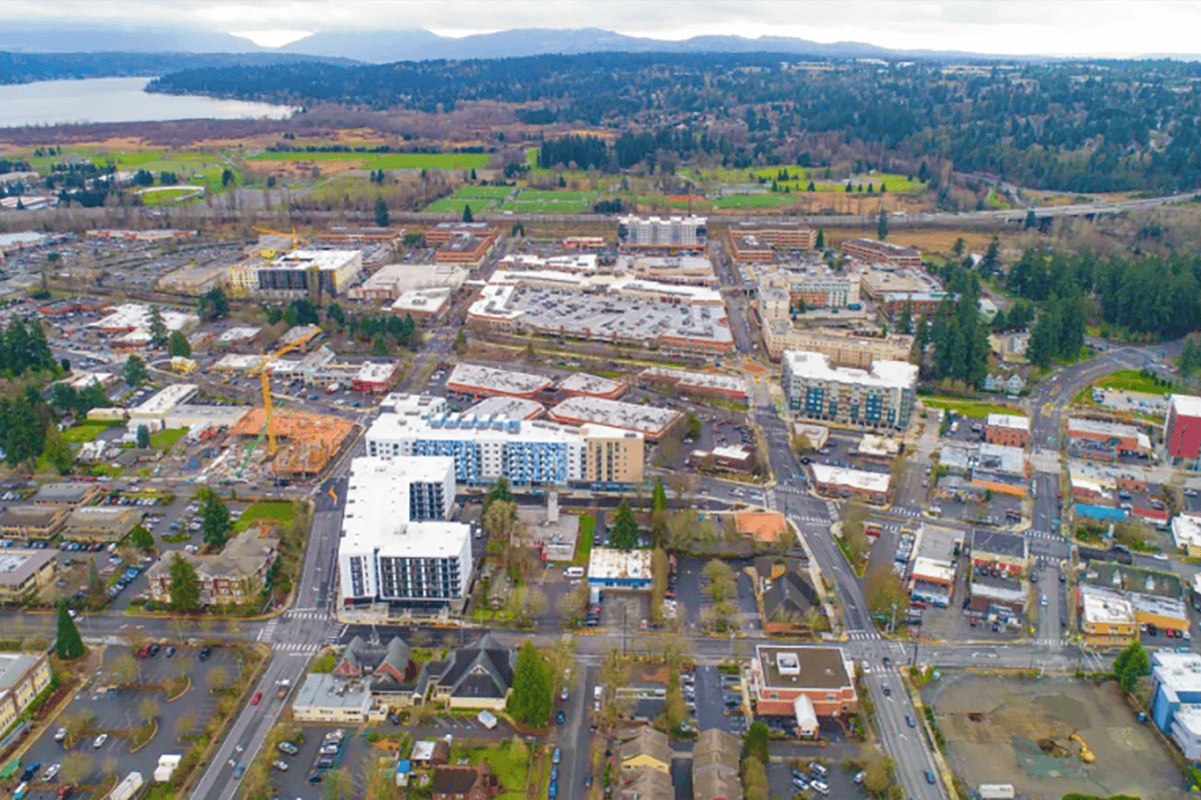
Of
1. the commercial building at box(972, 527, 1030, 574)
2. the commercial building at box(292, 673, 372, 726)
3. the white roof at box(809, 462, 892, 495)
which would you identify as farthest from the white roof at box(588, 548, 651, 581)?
the commercial building at box(972, 527, 1030, 574)

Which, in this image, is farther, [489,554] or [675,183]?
[675,183]

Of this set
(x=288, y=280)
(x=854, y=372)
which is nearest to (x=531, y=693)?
(x=854, y=372)

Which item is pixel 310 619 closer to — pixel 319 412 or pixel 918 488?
pixel 319 412

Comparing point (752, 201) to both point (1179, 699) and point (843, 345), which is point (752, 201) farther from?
point (1179, 699)

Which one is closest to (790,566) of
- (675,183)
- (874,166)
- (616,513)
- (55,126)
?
(616,513)

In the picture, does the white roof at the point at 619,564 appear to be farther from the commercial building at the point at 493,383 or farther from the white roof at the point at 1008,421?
the white roof at the point at 1008,421

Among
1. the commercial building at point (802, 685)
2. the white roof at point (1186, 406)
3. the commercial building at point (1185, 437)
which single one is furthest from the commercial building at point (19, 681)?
the white roof at point (1186, 406)
